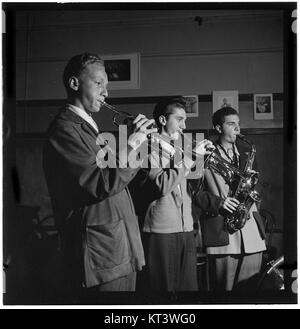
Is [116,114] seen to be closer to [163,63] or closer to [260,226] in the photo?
[163,63]

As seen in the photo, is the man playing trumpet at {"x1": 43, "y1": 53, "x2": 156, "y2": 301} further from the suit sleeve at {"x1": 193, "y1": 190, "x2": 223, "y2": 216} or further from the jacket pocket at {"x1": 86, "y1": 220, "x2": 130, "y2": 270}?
the suit sleeve at {"x1": 193, "y1": 190, "x2": 223, "y2": 216}

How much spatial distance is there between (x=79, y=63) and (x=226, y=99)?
59 cm

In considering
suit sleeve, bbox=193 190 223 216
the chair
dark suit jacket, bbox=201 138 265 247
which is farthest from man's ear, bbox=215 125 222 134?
the chair

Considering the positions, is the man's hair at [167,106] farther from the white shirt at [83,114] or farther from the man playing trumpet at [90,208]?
the white shirt at [83,114]

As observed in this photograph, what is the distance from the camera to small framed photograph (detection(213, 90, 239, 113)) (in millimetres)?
1877

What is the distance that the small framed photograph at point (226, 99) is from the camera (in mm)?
1877

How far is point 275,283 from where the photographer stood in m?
1.88

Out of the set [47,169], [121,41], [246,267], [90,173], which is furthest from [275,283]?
[121,41]

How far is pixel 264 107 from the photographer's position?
1.87 m

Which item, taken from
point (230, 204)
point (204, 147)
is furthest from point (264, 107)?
point (230, 204)

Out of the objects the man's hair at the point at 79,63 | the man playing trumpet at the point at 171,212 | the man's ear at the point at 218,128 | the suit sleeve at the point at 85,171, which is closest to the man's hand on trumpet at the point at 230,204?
the man playing trumpet at the point at 171,212

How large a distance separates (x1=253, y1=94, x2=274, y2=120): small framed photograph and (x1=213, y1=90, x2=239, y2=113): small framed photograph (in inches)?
3.0

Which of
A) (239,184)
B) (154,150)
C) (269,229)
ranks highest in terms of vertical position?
(154,150)
